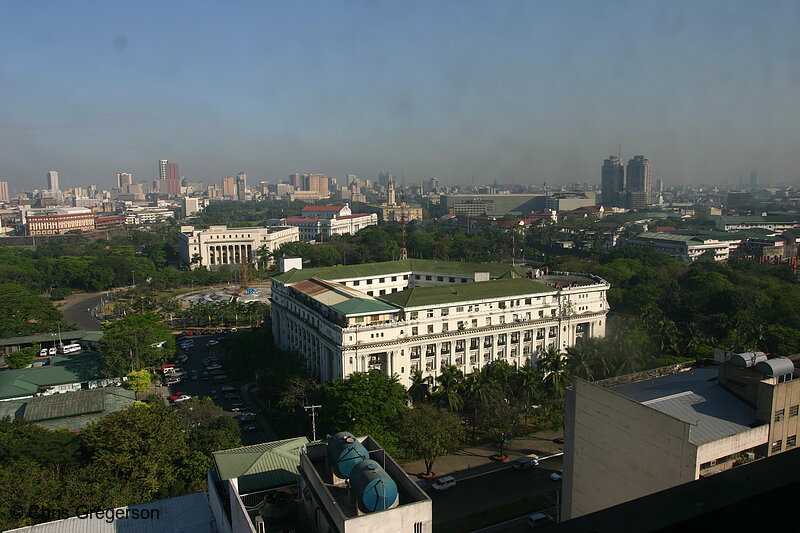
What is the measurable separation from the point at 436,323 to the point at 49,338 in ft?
64.2

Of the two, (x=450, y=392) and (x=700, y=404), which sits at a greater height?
(x=700, y=404)

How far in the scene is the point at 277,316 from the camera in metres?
28.9

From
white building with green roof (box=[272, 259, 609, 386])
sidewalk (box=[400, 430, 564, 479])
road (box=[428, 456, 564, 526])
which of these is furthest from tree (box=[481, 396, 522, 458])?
white building with green roof (box=[272, 259, 609, 386])

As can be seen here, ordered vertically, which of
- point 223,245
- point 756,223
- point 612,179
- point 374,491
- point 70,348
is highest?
point 612,179

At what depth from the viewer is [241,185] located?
185375 millimetres

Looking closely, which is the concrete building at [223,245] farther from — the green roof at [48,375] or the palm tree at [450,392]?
the palm tree at [450,392]

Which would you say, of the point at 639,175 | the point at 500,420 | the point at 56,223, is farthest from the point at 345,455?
the point at 639,175

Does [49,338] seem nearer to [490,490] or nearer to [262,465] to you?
[262,465]

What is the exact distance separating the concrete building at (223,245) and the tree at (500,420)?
1525 inches

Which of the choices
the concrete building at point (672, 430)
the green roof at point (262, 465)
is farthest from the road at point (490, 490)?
the green roof at point (262, 465)

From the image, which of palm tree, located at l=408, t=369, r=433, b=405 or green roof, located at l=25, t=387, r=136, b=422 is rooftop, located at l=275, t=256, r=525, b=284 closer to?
palm tree, located at l=408, t=369, r=433, b=405

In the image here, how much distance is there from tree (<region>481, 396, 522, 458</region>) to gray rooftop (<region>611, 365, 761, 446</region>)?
539cm

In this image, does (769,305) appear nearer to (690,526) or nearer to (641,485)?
(641,485)

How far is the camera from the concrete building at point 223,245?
2124 inches
